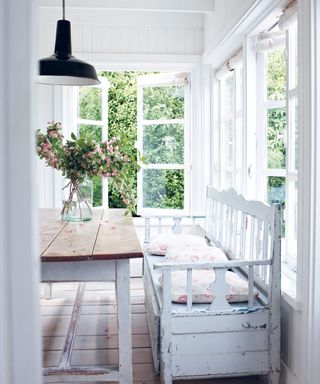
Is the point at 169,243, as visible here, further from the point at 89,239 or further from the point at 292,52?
the point at 292,52

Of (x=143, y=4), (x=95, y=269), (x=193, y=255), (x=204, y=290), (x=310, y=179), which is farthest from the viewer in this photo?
(x=143, y=4)

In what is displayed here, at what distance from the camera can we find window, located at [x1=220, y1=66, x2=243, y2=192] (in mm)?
3593

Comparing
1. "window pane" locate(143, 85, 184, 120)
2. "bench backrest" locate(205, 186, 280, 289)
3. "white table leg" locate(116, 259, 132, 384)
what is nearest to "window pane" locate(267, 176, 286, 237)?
"bench backrest" locate(205, 186, 280, 289)

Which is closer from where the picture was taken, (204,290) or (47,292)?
(204,290)

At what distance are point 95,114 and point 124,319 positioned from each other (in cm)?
284

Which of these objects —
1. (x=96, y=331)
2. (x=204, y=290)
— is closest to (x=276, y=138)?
(x=204, y=290)

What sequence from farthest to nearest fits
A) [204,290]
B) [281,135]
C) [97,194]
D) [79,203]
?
[97,194]
[79,203]
[281,135]
[204,290]

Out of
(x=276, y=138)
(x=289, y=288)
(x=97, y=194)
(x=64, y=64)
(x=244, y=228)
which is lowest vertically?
(x=289, y=288)

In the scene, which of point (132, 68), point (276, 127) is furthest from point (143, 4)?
point (276, 127)

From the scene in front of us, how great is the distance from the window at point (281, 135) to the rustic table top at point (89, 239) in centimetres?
89

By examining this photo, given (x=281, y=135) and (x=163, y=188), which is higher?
(x=281, y=135)

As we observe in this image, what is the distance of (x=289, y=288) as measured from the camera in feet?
7.70

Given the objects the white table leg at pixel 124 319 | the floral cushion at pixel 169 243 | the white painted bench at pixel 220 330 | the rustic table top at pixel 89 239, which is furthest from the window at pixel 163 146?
the white table leg at pixel 124 319

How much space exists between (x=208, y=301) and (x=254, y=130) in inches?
52.9
